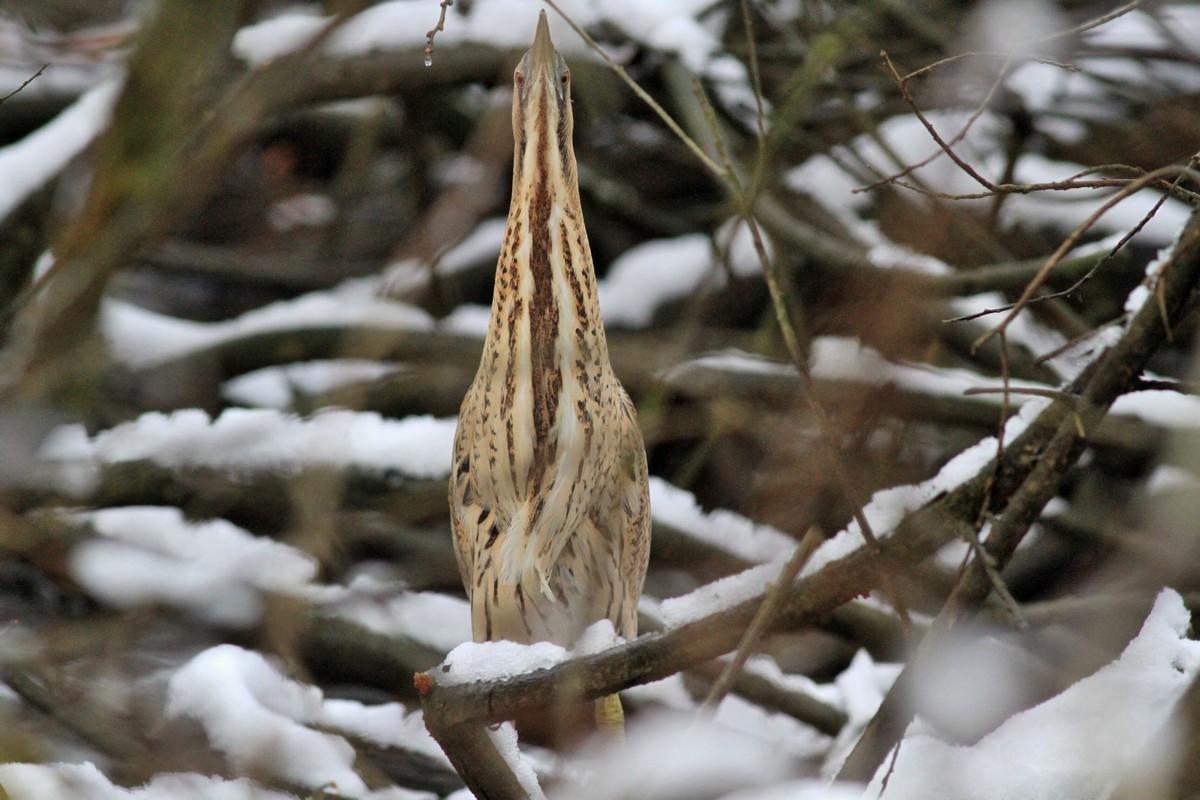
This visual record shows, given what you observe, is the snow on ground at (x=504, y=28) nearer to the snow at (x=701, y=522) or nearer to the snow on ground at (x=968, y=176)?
the snow on ground at (x=968, y=176)

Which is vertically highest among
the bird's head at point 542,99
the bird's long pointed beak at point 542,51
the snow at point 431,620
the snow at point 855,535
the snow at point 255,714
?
the bird's long pointed beak at point 542,51

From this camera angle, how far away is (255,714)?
9.94 ft

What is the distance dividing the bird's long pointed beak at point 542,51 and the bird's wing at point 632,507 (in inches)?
30.2

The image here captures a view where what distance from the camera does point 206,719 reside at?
321 cm

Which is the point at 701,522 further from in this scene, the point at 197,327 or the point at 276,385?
the point at 197,327

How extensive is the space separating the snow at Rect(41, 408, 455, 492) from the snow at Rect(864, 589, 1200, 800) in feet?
4.46

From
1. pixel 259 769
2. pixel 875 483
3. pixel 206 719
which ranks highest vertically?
pixel 875 483

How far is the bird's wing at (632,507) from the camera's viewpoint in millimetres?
2727

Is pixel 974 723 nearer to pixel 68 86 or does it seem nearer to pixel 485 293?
pixel 485 293

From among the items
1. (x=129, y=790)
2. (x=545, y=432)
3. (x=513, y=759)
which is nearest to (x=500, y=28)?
(x=545, y=432)

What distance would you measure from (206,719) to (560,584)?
1.07 metres

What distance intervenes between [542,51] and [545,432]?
2.37 feet

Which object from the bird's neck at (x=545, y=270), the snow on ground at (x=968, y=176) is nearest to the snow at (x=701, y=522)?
the snow on ground at (x=968, y=176)

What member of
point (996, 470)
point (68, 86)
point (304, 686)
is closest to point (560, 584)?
point (304, 686)
